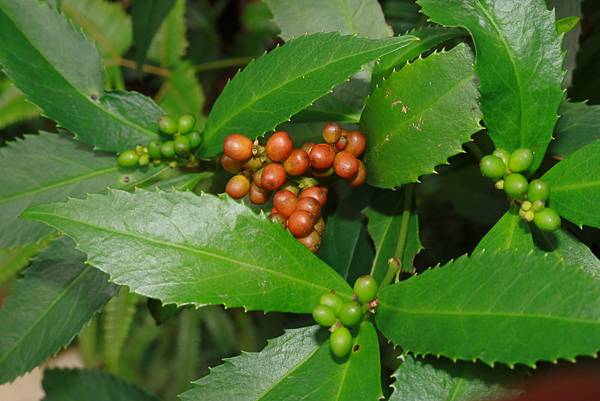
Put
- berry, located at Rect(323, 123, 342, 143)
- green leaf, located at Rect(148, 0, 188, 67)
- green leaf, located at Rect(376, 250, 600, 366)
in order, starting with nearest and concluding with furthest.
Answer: green leaf, located at Rect(376, 250, 600, 366), berry, located at Rect(323, 123, 342, 143), green leaf, located at Rect(148, 0, 188, 67)

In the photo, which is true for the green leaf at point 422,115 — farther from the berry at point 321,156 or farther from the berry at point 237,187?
the berry at point 237,187

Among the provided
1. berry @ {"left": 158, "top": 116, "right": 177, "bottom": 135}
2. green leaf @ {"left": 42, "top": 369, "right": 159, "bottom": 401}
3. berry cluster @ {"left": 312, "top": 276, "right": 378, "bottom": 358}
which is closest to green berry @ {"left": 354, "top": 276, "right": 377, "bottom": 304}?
berry cluster @ {"left": 312, "top": 276, "right": 378, "bottom": 358}

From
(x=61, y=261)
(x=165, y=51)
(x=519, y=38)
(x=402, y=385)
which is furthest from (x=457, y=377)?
(x=165, y=51)

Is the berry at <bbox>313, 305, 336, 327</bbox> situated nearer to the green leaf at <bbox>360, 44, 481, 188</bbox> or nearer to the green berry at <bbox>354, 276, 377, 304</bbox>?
the green berry at <bbox>354, 276, 377, 304</bbox>

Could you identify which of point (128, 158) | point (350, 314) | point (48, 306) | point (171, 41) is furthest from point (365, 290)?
point (171, 41)

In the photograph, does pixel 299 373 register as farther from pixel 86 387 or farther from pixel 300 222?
pixel 86 387

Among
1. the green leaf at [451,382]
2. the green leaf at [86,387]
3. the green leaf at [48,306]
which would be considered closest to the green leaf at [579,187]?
the green leaf at [451,382]
